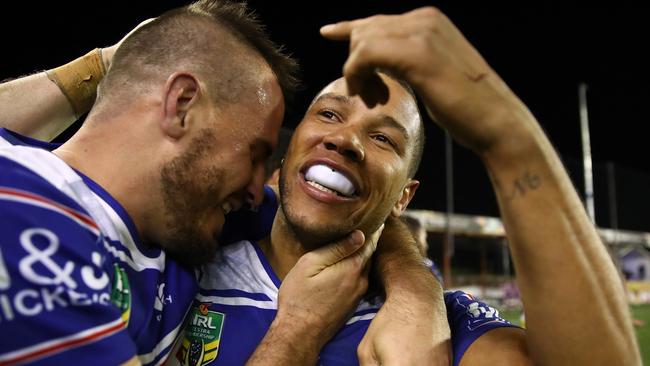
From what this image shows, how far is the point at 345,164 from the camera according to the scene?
6.12ft

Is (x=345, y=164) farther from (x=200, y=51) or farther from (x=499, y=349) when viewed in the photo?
(x=499, y=349)

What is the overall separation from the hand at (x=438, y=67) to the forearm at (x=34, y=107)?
1.26 meters

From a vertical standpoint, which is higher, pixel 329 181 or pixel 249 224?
pixel 329 181

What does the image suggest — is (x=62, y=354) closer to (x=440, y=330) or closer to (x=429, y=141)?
(x=440, y=330)

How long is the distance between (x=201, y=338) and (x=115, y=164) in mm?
598

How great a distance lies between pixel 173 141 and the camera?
1441mm

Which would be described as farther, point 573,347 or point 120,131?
point 120,131

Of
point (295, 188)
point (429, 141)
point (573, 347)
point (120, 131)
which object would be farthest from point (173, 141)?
point (429, 141)

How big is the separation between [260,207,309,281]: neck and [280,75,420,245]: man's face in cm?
6

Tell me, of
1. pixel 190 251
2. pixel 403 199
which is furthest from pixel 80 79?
pixel 403 199

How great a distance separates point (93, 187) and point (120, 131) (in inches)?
8.2

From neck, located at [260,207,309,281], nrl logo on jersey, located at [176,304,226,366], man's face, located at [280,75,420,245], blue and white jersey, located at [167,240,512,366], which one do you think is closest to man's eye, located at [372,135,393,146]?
man's face, located at [280,75,420,245]

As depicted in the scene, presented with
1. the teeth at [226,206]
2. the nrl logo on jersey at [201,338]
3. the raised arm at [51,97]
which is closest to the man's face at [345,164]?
the teeth at [226,206]

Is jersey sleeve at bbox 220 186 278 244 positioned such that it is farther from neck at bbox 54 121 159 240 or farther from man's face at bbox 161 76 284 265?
neck at bbox 54 121 159 240
